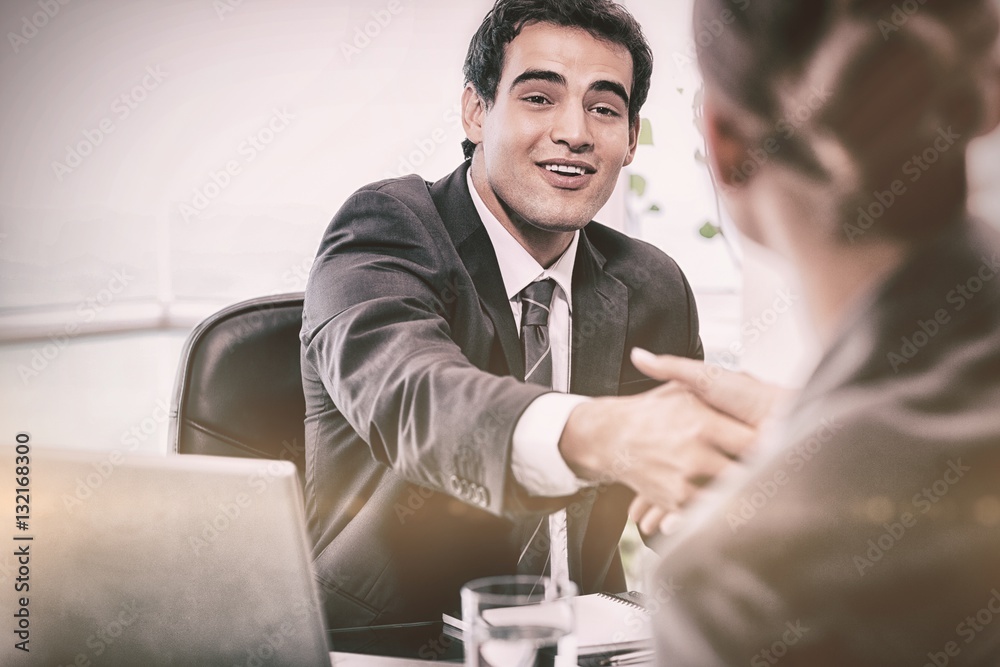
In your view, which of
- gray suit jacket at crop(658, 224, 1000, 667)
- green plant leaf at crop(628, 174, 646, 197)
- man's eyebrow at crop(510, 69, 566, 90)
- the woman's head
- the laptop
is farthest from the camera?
green plant leaf at crop(628, 174, 646, 197)

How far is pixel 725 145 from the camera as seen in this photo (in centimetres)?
131

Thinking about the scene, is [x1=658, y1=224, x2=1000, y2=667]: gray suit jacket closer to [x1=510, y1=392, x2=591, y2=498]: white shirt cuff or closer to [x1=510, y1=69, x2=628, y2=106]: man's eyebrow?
[x1=510, y1=392, x2=591, y2=498]: white shirt cuff

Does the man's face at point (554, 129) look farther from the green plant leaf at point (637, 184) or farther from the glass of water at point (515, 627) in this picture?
the glass of water at point (515, 627)

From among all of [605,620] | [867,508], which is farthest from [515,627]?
[867,508]

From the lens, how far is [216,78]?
1.47 metres

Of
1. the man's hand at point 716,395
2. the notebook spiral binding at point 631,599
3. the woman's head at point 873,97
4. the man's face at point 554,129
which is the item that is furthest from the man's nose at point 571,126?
the notebook spiral binding at point 631,599

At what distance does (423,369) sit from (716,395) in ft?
1.28

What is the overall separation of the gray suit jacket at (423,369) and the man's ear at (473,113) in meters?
0.07

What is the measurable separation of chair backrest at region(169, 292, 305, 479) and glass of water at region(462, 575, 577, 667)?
26.6 inches

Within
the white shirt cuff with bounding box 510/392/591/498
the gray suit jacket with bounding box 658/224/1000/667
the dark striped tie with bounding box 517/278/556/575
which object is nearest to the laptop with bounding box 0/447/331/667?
the white shirt cuff with bounding box 510/392/591/498

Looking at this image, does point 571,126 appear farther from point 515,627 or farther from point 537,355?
point 515,627

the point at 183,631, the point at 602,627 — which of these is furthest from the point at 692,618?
the point at 183,631

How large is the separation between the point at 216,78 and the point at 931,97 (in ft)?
3.54

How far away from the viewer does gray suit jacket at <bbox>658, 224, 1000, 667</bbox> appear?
1.10 m
